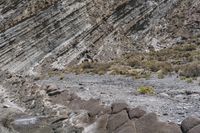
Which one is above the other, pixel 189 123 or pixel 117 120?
pixel 189 123

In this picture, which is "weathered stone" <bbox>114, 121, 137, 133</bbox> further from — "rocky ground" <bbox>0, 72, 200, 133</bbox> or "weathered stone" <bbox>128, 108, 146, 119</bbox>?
"weathered stone" <bbox>128, 108, 146, 119</bbox>

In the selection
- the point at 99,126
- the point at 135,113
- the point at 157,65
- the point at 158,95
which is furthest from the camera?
the point at 157,65

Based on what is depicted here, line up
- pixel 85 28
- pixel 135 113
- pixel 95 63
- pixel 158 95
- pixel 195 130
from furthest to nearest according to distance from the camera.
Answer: pixel 85 28 → pixel 95 63 → pixel 158 95 → pixel 135 113 → pixel 195 130

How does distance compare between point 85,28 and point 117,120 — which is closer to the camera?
point 117,120

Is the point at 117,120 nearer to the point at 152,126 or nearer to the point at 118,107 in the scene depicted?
the point at 118,107

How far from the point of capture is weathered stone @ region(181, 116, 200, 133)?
1182cm

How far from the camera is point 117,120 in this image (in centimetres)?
1402

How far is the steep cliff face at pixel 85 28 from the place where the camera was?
37228mm

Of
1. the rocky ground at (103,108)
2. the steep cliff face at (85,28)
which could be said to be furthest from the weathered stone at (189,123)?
the steep cliff face at (85,28)

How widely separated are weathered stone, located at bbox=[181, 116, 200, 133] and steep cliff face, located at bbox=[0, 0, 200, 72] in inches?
998

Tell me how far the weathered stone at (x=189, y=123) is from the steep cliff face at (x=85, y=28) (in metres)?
25.4

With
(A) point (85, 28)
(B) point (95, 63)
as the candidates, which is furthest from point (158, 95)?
(A) point (85, 28)

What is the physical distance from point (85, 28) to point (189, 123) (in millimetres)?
29126

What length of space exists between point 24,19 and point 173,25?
1378 cm
